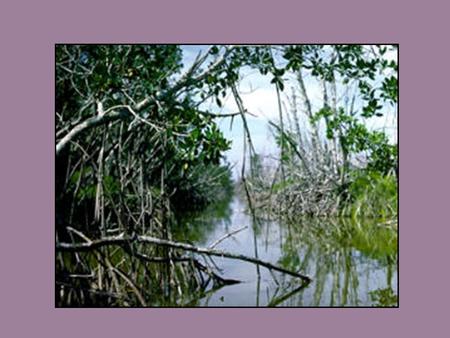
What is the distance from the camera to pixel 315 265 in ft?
21.9

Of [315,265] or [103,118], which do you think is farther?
[315,265]

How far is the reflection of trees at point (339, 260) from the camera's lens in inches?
193

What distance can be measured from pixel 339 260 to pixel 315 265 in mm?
423

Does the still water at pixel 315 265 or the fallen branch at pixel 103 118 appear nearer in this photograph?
the fallen branch at pixel 103 118

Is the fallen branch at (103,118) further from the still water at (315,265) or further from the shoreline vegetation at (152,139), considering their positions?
A: the still water at (315,265)

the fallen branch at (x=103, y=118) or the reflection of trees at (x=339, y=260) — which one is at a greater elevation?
the fallen branch at (x=103, y=118)

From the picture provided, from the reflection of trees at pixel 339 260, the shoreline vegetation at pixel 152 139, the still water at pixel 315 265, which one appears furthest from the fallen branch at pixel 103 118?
the reflection of trees at pixel 339 260

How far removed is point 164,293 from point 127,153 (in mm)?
1231

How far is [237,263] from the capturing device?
593cm

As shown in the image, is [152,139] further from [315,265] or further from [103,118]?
[315,265]

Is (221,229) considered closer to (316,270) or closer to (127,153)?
(316,270)

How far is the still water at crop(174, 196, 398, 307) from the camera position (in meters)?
4.82

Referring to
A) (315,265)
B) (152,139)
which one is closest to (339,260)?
(315,265)

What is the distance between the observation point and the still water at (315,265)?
15.8ft
